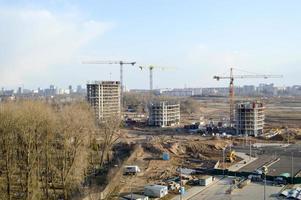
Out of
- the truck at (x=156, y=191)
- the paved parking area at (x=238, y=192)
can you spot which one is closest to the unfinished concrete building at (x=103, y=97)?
the paved parking area at (x=238, y=192)

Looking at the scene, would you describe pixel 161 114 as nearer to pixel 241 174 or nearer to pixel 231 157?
pixel 231 157

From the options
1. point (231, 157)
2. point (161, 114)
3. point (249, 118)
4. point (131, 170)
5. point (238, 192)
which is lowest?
point (238, 192)

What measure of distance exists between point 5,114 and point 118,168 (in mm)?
12352

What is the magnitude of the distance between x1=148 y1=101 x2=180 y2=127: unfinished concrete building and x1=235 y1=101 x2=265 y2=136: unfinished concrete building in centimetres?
1348

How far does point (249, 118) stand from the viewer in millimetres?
50125

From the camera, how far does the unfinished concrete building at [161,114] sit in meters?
61.4

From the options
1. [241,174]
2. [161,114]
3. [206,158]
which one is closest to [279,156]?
[206,158]

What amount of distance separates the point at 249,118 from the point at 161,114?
50.2ft

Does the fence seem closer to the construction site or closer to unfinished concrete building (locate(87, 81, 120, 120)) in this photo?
the construction site

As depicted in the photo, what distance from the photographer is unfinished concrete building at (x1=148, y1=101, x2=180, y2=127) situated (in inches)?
2418

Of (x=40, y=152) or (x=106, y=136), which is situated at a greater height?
(x=40, y=152)

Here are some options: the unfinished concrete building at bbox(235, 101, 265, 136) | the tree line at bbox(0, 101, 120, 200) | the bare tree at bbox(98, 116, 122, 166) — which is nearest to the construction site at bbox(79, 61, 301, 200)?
the unfinished concrete building at bbox(235, 101, 265, 136)

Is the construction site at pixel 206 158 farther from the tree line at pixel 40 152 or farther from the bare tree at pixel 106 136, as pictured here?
the tree line at pixel 40 152

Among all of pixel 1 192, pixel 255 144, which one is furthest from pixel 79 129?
pixel 255 144
